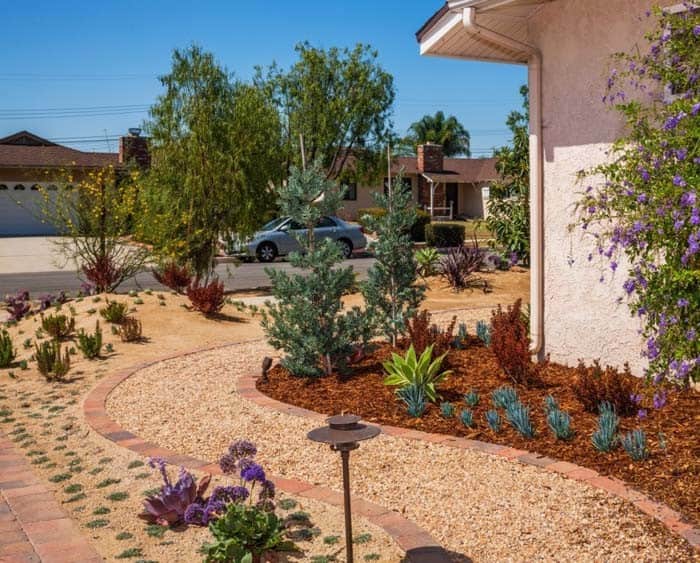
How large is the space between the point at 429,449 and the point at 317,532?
149 centimetres

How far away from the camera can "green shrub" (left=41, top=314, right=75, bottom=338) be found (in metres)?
10.5

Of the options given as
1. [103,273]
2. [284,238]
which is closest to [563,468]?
[103,273]

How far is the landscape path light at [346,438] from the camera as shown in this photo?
3.65 metres

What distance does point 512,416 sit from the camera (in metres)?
5.66

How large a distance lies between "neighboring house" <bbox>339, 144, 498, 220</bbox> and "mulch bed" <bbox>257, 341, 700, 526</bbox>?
36403 mm

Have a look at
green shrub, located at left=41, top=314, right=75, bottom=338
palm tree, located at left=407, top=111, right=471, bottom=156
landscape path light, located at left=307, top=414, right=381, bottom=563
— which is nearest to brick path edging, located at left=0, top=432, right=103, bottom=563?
landscape path light, located at left=307, top=414, right=381, bottom=563

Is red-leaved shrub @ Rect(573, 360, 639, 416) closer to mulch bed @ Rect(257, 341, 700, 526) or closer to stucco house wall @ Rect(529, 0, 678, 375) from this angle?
mulch bed @ Rect(257, 341, 700, 526)

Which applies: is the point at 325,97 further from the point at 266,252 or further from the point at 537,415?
the point at 537,415

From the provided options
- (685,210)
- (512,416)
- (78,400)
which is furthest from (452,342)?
(685,210)

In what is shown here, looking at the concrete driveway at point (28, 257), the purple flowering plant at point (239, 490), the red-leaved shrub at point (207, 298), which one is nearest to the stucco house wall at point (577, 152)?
the purple flowering plant at point (239, 490)

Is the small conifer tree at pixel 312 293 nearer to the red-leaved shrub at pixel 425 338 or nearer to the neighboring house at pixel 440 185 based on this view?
the red-leaved shrub at pixel 425 338

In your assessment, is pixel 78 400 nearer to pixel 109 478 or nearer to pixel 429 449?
pixel 109 478

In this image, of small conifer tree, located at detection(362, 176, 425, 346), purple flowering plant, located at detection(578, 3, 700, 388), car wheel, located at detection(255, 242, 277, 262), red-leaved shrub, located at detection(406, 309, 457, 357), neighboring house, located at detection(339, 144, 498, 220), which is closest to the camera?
purple flowering plant, located at detection(578, 3, 700, 388)

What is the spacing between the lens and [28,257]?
27.5 m
